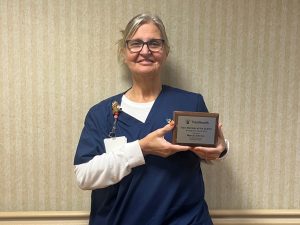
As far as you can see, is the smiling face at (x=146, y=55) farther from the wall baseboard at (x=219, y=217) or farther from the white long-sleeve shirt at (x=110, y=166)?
the wall baseboard at (x=219, y=217)

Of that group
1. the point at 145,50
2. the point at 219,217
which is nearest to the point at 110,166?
the point at 145,50

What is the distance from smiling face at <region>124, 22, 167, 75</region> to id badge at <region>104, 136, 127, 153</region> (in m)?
0.25

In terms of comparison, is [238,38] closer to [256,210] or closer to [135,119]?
[135,119]

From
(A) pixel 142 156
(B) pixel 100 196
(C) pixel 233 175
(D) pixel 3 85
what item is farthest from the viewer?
(C) pixel 233 175

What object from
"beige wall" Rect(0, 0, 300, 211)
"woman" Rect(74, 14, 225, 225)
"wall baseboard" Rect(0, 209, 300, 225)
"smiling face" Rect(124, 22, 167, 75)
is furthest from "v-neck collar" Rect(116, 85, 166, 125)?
"wall baseboard" Rect(0, 209, 300, 225)

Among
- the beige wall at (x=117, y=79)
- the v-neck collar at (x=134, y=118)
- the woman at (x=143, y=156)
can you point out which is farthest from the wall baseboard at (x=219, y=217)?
the v-neck collar at (x=134, y=118)

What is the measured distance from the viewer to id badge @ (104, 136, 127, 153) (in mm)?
1203

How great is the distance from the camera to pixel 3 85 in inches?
58.2

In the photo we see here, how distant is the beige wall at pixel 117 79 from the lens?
147 centimetres

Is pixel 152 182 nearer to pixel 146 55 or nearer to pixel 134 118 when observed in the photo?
pixel 134 118

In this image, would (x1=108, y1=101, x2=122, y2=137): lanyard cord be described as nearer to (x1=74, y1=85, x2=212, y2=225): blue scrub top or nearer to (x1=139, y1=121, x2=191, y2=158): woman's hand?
(x1=74, y1=85, x2=212, y2=225): blue scrub top

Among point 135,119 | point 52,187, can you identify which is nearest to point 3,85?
point 52,187

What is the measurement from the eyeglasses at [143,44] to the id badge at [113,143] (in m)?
0.32

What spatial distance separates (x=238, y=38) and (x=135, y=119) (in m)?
0.66
